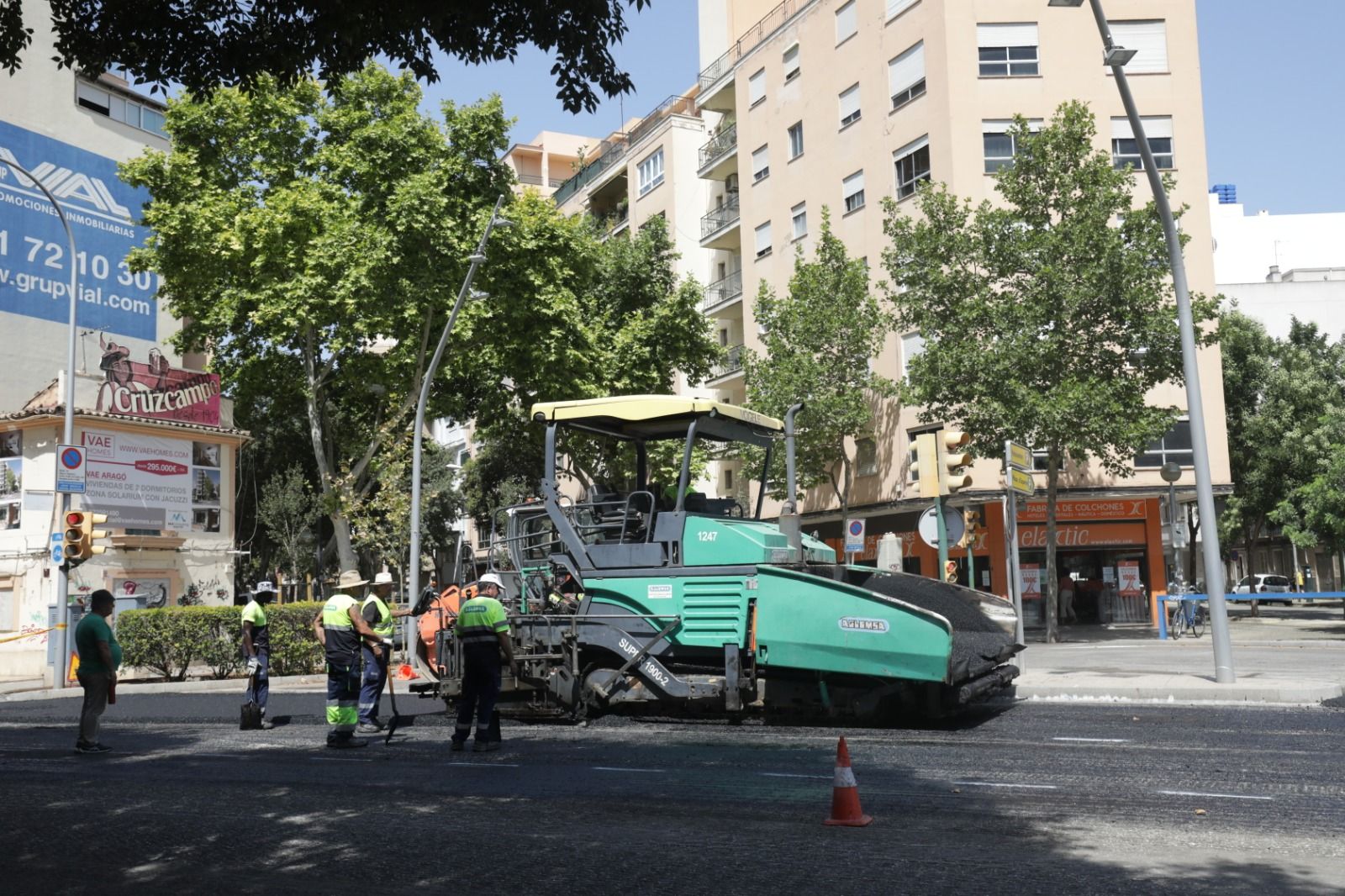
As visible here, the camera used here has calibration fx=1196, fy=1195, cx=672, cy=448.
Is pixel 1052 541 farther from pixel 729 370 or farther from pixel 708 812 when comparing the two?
pixel 708 812

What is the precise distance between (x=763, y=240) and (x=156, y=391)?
65.8ft

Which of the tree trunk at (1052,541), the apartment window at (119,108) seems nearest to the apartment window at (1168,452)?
the tree trunk at (1052,541)

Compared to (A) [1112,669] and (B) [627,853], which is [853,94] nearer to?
(A) [1112,669]

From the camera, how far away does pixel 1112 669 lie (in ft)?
53.9

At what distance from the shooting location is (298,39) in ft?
24.6

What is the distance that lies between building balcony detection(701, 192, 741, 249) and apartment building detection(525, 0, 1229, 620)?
2.05 meters

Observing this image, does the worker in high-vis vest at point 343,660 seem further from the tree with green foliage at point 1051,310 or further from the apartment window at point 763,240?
the apartment window at point 763,240

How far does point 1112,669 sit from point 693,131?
112 feet

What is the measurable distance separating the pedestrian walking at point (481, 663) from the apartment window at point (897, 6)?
28012 millimetres

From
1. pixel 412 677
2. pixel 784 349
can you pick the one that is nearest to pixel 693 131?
pixel 784 349

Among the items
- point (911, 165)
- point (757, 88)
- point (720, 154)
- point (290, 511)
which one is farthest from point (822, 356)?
point (290, 511)

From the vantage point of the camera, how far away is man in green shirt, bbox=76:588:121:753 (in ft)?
35.7

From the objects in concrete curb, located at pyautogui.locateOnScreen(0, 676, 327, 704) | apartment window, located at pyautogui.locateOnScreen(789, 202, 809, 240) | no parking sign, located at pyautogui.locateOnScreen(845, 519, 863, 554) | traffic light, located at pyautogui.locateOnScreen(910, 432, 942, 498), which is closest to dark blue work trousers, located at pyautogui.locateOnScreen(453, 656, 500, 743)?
traffic light, located at pyautogui.locateOnScreen(910, 432, 942, 498)

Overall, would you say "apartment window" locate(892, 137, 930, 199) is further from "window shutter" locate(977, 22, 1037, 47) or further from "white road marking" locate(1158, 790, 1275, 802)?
"white road marking" locate(1158, 790, 1275, 802)
